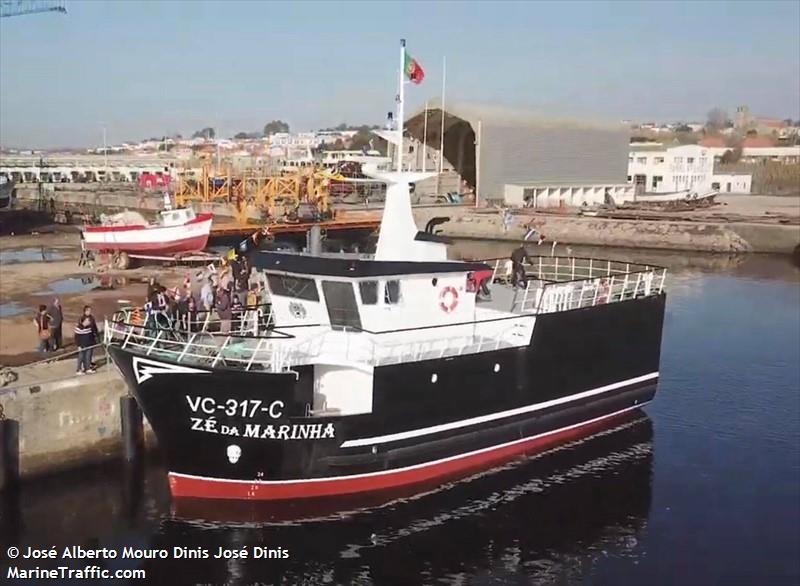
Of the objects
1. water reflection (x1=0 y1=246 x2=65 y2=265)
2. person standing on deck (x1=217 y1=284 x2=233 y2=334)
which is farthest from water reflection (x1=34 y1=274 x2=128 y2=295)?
person standing on deck (x1=217 y1=284 x2=233 y2=334)

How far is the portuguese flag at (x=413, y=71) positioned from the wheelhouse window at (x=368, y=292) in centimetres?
500

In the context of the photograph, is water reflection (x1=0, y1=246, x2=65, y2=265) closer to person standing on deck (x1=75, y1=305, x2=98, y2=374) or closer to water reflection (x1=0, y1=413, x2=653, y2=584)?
person standing on deck (x1=75, y1=305, x2=98, y2=374)

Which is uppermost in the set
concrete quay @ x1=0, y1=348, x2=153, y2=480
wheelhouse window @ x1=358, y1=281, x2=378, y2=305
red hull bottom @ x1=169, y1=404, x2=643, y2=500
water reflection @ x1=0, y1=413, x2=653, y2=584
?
wheelhouse window @ x1=358, y1=281, x2=378, y2=305

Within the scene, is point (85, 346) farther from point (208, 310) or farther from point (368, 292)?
point (368, 292)

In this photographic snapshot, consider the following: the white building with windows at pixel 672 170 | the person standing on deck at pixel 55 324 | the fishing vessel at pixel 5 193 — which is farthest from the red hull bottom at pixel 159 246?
the white building with windows at pixel 672 170

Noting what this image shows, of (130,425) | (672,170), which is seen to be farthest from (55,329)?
(672,170)

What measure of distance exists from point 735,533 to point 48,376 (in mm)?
14885

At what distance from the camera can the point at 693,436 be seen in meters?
20.9

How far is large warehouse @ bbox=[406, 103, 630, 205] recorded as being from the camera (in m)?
82.3

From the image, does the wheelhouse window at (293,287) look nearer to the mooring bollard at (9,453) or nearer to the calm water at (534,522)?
the calm water at (534,522)

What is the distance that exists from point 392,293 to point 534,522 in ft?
17.9

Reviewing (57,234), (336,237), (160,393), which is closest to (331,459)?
(160,393)

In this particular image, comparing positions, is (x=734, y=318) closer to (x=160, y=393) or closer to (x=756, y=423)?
(x=756, y=423)

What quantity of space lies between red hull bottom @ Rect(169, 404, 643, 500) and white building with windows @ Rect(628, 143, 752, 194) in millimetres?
88629
